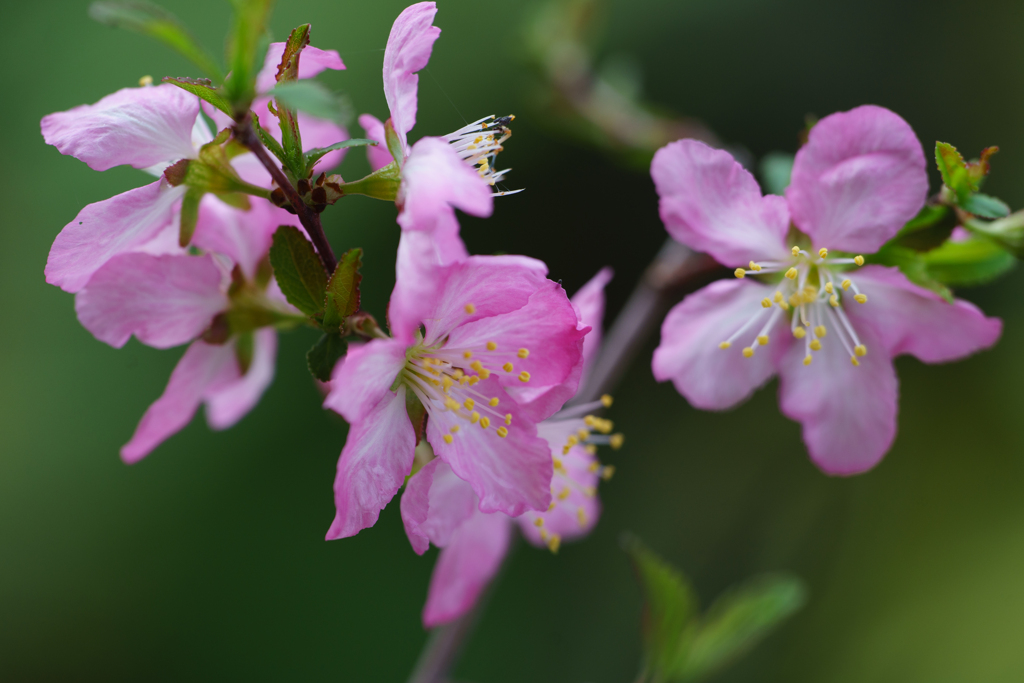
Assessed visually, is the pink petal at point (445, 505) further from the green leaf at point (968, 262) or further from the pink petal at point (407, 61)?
the green leaf at point (968, 262)

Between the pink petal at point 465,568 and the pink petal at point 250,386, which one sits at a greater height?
the pink petal at point 250,386

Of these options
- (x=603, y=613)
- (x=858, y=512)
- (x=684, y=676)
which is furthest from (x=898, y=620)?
(x=684, y=676)

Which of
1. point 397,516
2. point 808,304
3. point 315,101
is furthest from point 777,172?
point 397,516

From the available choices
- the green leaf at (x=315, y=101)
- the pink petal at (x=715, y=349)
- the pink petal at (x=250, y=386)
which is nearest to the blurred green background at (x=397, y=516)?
the pink petal at (x=250, y=386)

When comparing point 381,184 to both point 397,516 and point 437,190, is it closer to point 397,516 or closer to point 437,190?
point 437,190

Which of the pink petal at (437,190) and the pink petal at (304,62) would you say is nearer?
the pink petal at (437,190)

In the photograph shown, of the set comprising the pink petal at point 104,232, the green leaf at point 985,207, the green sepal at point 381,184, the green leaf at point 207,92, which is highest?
the green leaf at point 207,92

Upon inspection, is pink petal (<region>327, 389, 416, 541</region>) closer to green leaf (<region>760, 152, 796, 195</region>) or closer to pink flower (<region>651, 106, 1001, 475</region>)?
pink flower (<region>651, 106, 1001, 475</region>)
